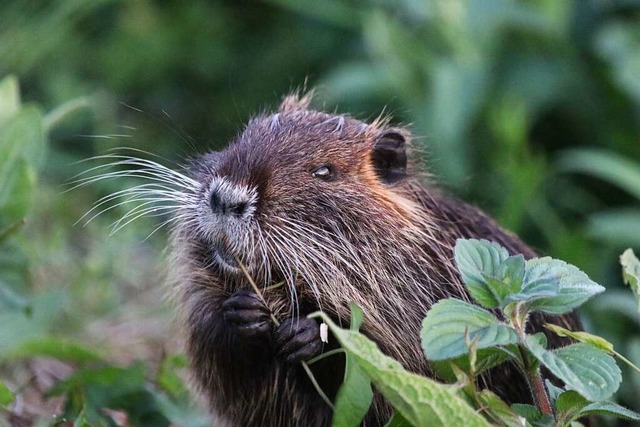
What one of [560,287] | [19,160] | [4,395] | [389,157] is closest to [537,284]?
[560,287]

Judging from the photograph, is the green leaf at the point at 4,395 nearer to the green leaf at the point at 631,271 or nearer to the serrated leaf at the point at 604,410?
the serrated leaf at the point at 604,410

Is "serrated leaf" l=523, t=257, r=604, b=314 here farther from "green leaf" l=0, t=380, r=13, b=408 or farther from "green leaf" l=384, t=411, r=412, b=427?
"green leaf" l=0, t=380, r=13, b=408

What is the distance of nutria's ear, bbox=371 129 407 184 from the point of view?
3.35 meters

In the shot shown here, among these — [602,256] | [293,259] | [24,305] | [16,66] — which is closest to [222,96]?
[16,66]

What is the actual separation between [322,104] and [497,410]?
6.22ft

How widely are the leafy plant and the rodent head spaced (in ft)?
1.63

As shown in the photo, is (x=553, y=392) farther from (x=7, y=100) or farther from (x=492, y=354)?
(x=7, y=100)

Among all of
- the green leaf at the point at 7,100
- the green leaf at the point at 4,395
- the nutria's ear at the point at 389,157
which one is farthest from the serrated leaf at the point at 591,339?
the green leaf at the point at 7,100

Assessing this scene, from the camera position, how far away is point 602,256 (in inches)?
202

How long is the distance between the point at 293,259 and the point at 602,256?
102 inches

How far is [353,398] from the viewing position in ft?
8.39

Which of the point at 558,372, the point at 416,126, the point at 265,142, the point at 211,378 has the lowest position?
the point at 211,378

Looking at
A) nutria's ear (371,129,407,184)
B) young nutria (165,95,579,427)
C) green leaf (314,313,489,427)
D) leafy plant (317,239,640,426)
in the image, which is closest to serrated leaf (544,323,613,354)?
leafy plant (317,239,640,426)

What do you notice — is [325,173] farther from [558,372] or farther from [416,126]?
[416,126]
